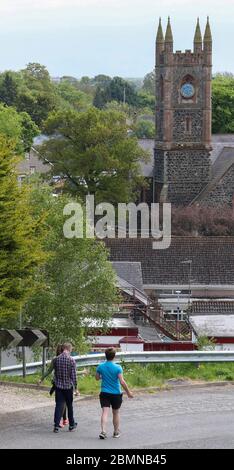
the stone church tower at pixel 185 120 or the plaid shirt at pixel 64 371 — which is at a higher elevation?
the stone church tower at pixel 185 120

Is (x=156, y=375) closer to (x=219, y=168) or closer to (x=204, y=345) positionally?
(x=204, y=345)

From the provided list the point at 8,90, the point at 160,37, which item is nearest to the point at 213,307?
the point at 160,37

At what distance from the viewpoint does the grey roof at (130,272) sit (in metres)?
53.8

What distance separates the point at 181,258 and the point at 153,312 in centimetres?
1125

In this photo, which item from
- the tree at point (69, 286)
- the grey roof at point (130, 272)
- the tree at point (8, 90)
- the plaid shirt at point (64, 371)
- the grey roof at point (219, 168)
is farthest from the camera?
the tree at point (8, 90)

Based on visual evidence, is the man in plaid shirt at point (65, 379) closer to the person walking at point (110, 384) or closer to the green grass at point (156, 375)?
the person walking at point (110, 384)

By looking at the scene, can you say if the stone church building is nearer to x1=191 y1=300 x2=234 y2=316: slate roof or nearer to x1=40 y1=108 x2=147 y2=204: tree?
x1=40 y1=108 x2=147 y2=204: tree

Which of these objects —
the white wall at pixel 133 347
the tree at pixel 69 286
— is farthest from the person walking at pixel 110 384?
the white wall at pixel 133 347

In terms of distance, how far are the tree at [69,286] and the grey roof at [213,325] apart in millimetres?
2387

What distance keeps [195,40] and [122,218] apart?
12852 mm

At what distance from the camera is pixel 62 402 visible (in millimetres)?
16484

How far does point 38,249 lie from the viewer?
20391 millimetres

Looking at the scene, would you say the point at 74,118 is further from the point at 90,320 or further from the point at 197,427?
the point at 197,427

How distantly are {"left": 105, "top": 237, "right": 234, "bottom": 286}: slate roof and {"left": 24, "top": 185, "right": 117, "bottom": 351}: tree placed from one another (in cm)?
1999
